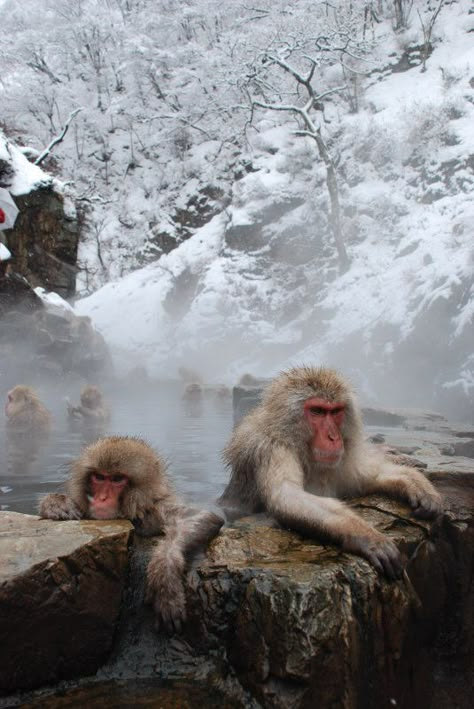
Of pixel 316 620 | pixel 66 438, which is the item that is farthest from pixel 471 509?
pixel 66 438

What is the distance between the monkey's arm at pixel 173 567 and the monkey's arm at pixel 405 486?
87cm

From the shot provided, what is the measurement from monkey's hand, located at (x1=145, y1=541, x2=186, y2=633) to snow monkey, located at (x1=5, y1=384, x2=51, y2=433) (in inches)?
220

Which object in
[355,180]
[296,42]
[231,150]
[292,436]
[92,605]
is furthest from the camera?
[231,150]

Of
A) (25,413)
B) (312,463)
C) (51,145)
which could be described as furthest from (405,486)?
(51,145)

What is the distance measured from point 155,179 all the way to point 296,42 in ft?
39.6

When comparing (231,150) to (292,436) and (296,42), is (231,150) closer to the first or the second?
(296,42)

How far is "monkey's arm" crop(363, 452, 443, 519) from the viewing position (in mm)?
2561

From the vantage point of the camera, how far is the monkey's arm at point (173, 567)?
2066mm

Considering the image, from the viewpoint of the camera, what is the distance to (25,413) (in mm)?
7285

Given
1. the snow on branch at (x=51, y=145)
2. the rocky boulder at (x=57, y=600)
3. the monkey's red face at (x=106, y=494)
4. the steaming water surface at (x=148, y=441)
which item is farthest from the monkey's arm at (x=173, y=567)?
the snow on branch at (x=51, y=145)

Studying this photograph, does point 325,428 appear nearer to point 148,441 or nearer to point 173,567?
point 173,567

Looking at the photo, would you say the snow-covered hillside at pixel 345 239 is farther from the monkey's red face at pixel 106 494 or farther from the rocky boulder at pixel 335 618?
the monkey's red face at pixel 106 494

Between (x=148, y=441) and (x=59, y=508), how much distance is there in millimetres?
3123

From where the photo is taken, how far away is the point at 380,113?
18.4 meters
